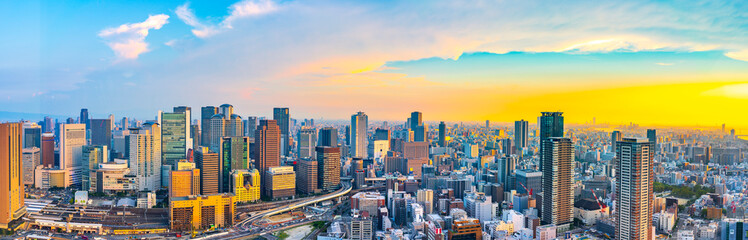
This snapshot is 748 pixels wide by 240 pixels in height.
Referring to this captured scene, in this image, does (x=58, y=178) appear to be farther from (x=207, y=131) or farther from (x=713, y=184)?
(x=713, y=184)

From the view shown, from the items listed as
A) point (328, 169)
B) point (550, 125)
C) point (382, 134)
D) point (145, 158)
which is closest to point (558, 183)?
point (550, 125)

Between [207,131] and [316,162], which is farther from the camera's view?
[207,131]

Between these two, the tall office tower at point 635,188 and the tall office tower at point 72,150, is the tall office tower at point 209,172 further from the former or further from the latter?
the tall office tower at point 635,188

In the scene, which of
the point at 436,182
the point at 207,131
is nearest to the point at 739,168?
the point at 436,182

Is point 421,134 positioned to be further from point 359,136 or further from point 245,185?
point 245,185

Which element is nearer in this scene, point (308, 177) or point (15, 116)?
point (15, 116)

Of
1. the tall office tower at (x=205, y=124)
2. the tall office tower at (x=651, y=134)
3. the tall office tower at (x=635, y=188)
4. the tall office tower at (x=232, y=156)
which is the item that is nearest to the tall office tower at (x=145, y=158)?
the tall office tower at (x=232, y=156)
